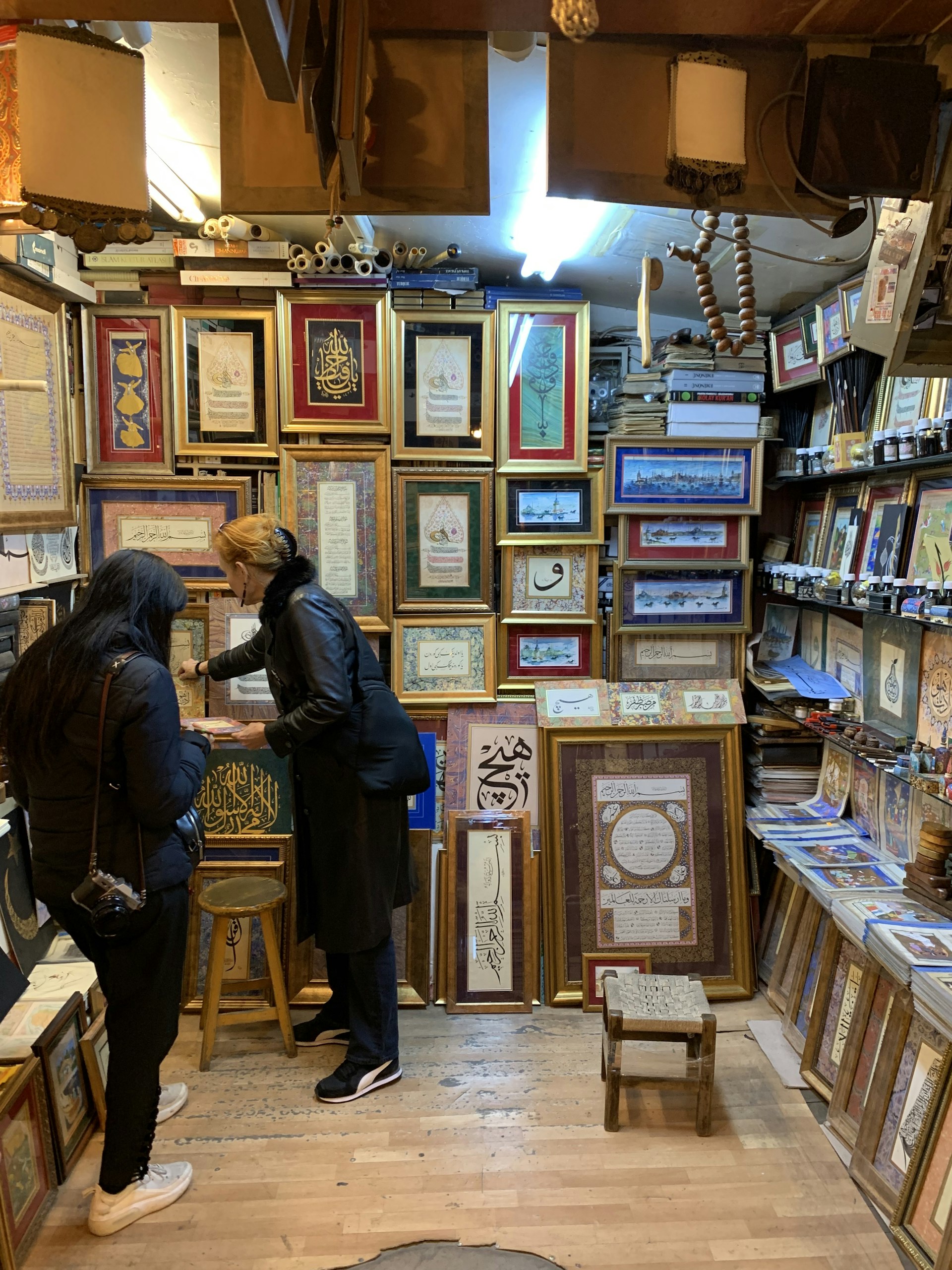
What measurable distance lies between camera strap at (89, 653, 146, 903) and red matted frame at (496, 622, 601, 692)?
165 cm

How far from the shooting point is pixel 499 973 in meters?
3.04

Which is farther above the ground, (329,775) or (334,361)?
(334,361)

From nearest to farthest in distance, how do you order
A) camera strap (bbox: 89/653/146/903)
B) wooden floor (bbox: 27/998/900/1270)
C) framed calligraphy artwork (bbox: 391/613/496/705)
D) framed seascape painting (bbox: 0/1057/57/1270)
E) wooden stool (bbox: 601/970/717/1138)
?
camera strap (bbox: 89/653/146/903) < framed seascape painting (bbox: 0/1057/57/1270) < wooden floor (bbox: 27/998/900/1270) < wooden stool (bbox: 601/970/717/1138) < framed calligraphy artwork (bbox: 391/613/496/705)

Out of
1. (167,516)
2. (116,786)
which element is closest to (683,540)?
(167,516)

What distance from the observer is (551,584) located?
3.27 metres

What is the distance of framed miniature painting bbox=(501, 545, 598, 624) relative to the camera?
3260 mm

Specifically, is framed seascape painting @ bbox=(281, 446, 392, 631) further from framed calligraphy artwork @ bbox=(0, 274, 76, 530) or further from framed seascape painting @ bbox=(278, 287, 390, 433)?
framed calligraphy artwork @ bbox=(0, 274, 76, 530)

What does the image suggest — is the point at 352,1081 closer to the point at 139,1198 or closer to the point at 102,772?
the point at 139,1198

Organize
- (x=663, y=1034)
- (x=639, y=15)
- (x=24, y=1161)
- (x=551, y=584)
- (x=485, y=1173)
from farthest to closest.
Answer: (x=551, y=584) → (x=663, y=1034) → (x=485, y=1173) → (x=24, y=1161) → (x=639, y=15)

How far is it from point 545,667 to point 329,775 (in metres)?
1.08

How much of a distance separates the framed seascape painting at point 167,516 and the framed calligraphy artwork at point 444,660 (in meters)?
0.72

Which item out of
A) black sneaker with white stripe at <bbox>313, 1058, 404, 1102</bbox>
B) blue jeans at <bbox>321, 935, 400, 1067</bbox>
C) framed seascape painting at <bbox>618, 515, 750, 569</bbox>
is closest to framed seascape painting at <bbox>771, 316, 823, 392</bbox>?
framed seascape painting at <bbox>618, 515, 750, 569</bbox>

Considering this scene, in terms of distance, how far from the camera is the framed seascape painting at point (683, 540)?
327 cm

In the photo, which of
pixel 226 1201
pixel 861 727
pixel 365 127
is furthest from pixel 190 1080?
pixel 365 127
